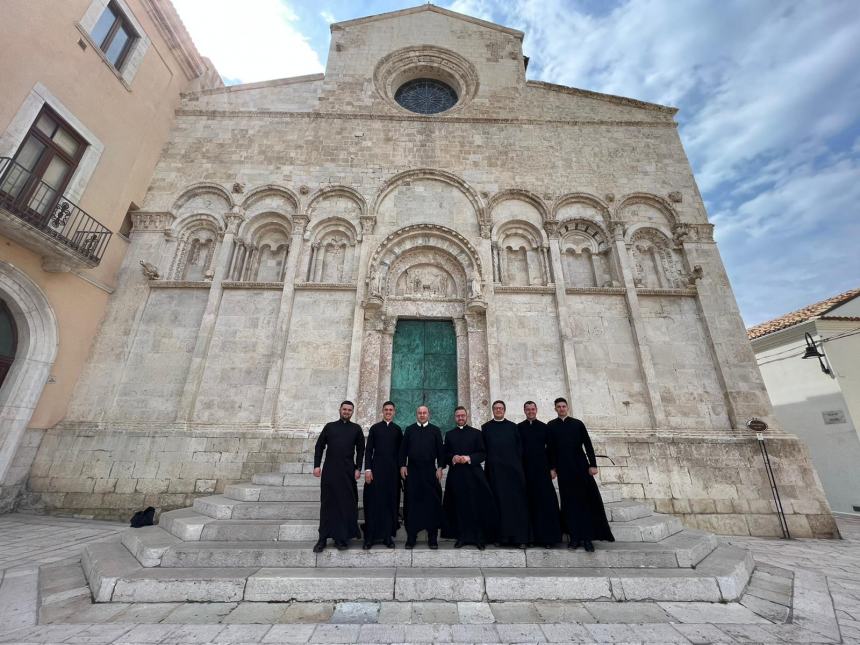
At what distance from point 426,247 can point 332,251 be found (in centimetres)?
253

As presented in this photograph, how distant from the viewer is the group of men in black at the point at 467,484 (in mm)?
3945

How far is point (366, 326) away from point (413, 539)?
17.8ft

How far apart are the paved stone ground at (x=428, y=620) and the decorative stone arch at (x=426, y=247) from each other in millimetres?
6529

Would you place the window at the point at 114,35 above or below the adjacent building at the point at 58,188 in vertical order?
above

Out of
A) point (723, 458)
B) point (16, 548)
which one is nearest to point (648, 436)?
point (723, 458)

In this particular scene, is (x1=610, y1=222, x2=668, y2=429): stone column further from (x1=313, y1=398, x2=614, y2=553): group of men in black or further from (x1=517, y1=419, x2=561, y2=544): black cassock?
(x1=517, y1=419, x2=561, y2=544): black cassock

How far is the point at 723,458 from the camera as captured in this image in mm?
7273

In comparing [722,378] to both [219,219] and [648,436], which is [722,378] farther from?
[219,219]

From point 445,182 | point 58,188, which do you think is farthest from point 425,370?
point 58,188

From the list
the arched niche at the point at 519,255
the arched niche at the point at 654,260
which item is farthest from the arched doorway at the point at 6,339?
the arched niche at the point at 654,260

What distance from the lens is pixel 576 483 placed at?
4.14m

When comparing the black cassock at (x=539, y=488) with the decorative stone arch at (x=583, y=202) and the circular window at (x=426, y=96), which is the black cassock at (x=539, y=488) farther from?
the circular window at (x=426, y=96)

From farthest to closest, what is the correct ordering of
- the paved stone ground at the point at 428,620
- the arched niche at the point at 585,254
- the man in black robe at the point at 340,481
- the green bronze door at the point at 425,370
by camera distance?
the arched niche at the point at 585,254
the green bronze door at the point at 425,370
the man in black robe at the point at 340,481
the paved stone ground at the point at 428,620

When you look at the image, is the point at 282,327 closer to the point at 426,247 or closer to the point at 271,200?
the point at 271,200
